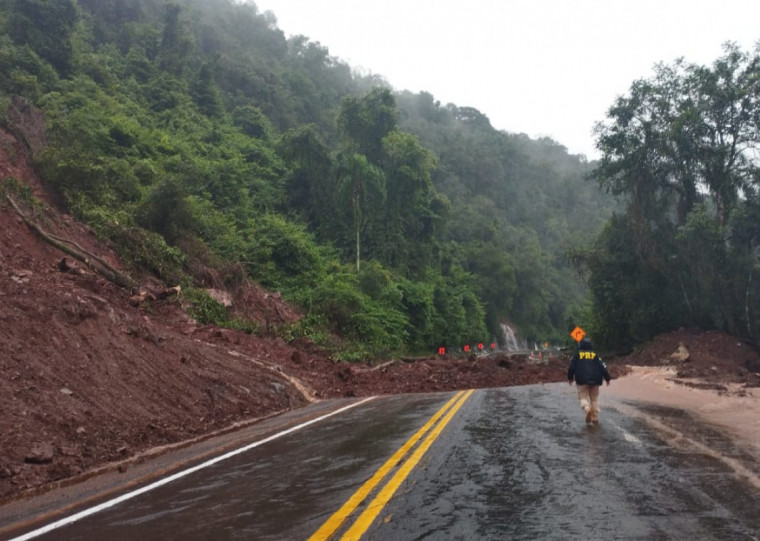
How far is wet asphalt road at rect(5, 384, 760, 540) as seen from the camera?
446 centimetres

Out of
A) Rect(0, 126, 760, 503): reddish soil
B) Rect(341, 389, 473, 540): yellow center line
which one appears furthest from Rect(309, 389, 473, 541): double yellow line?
Rect(0, 126, 760, 503): reddish soil

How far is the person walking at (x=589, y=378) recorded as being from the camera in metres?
9.81

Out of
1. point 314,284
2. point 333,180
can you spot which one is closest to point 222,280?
point 314,284

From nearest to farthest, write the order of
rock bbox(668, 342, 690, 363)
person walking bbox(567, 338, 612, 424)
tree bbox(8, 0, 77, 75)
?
person walking bbox(567, 338, 612, 424), rock bbox(668, 342, 690, 363), tree bbox(8, 0, 77, 75)

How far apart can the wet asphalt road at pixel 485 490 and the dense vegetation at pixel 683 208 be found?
2559cm

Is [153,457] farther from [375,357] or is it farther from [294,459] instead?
[375,357]

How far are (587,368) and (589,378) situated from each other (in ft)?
0.66

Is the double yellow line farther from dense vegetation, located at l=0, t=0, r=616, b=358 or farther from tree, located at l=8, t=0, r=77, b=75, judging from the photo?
tree, located at l=8, t=0, r=77, b=75

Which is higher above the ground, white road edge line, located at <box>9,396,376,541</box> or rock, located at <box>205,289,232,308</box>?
rock, located at <box>205,289,232,308</box>

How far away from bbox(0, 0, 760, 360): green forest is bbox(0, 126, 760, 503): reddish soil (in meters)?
3.09

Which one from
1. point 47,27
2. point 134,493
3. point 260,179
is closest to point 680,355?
point 134,493

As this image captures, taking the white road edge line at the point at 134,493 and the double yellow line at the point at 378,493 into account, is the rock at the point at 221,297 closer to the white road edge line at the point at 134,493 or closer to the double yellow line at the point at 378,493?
the white road edge line at the point at 134,493

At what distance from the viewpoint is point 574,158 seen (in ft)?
525

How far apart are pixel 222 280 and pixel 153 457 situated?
18037mm
